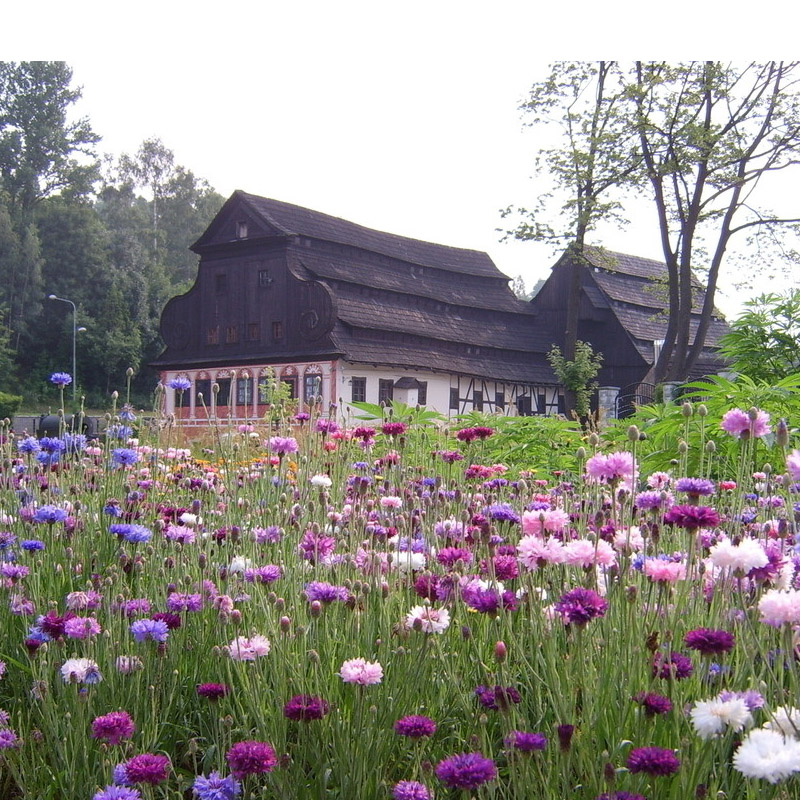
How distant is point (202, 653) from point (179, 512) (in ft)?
2.80

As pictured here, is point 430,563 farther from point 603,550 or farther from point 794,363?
point 794,363

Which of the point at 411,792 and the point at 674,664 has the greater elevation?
the point at 674,664

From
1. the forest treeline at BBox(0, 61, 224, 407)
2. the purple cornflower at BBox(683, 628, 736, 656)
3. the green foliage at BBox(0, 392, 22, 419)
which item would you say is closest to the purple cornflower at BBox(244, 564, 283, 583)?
the purple cornflower at BBox(683, 628, 736, 656)

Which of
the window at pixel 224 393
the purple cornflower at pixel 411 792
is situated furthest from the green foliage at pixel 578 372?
the purple cornflower at pixel 411 792

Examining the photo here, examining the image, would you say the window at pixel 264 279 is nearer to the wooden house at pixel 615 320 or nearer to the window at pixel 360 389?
the window at pixel 360 389

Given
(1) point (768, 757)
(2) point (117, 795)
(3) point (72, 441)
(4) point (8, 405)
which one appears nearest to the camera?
(1) point (768, 757)

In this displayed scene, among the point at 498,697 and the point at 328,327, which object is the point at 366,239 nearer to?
the point at 328,327

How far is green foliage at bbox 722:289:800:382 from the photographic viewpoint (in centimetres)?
780

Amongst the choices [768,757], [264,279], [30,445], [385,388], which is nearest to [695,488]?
[768,757]

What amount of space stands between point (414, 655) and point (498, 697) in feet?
1.78

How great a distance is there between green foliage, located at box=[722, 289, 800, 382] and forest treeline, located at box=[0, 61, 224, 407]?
41.5 meters

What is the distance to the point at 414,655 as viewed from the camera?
2248 millimetres

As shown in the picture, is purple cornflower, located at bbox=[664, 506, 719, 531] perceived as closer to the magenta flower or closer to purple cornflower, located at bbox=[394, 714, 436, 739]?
purple cornflower, located at bbox=[394, 714, 436, 739]

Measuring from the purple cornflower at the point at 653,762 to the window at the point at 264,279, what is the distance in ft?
92.4
